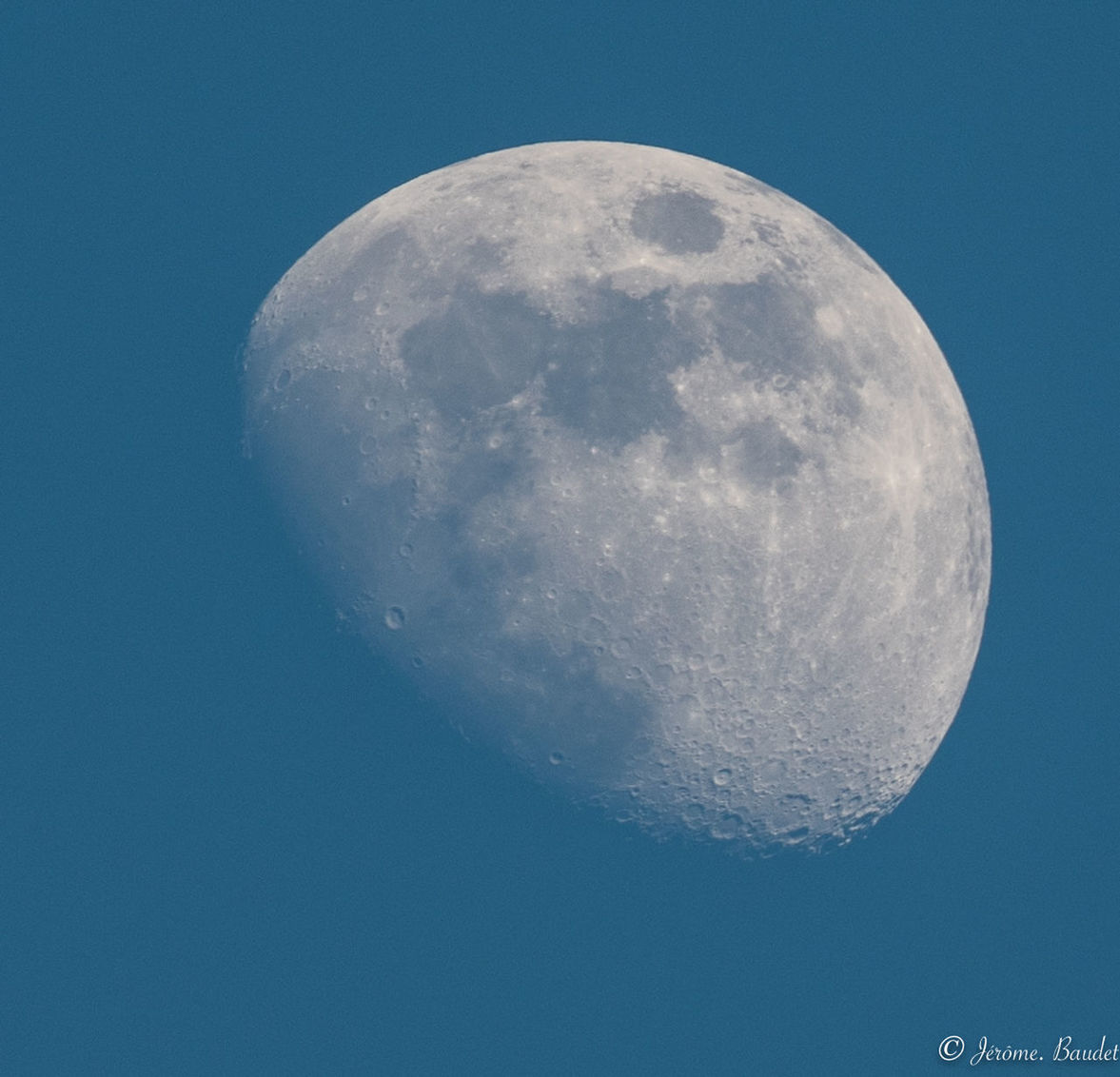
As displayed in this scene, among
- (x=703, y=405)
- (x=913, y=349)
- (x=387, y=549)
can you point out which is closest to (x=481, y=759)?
(x=387, y=549)

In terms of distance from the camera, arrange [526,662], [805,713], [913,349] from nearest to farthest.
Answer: [526,662] < [805,713] < [913,349]

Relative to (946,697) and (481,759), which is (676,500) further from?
(946,697)

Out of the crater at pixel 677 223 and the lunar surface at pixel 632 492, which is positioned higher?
the crater at pixel 677 223

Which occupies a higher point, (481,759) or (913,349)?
(913,349)

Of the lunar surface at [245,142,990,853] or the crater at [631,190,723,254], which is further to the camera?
the crater at [631,190,723,254]

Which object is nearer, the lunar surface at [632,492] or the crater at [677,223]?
the lunar surface at [632,492]

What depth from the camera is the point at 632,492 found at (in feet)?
34.3

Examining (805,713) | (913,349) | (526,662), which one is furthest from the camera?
(913,349)

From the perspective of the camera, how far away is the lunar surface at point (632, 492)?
10461mm

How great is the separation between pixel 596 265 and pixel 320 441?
2.90 meters

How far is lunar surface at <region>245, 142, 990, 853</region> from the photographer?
1046 cm

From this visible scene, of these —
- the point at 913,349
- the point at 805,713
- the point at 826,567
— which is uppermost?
the point at 913,349

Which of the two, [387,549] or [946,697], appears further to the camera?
[946,697]

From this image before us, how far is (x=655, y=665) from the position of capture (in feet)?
34.9
